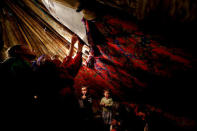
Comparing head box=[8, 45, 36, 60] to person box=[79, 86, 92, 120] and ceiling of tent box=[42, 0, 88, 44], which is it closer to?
ceiling of tent box=[42, 0, 88, 44]

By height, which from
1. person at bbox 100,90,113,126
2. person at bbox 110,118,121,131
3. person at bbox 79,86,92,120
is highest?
person at bbox 79,86,92,120

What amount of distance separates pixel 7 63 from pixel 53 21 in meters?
1.21

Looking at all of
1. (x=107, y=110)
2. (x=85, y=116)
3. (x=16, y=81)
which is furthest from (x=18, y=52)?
(x=107, y=110)

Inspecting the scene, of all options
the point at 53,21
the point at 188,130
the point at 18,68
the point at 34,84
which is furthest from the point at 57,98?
the point at 188,130

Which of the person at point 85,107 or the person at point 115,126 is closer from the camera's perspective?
the person at point 85,107

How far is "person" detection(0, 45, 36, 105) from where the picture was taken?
120 centimetres

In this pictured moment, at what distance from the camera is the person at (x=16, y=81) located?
120cm

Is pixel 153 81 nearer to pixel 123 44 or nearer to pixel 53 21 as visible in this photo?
pixel 123 44

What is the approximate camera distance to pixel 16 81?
4.03 ft

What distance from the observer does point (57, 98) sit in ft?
4.73

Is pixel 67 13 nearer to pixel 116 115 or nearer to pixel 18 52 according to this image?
pixel 18 52

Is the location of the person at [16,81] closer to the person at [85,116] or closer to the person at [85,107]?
the person at [85,116]

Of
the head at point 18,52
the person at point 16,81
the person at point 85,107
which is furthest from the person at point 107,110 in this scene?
the head at point 18,52

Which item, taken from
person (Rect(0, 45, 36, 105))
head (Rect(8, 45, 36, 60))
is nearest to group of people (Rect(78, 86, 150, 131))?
person (Rect(0, 45, 36, 105))
